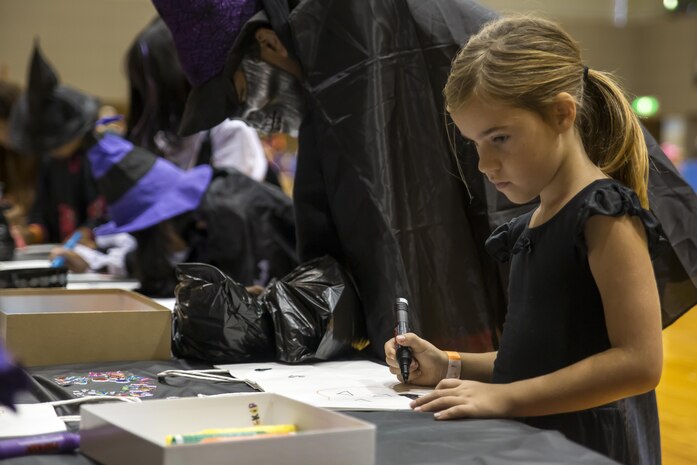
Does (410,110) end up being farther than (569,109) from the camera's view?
Yes

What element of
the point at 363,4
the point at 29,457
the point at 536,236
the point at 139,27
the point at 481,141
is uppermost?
the point at 139,27

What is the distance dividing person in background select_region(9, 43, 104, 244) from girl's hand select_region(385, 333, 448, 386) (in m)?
2.07

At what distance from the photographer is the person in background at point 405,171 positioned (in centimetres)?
161

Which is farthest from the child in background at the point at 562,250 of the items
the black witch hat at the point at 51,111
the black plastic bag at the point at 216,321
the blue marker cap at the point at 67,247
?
the black witch hat at the point at 51,111

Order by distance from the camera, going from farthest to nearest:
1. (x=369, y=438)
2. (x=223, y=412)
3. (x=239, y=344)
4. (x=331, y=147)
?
(x=331, y=147) < (x=239, y=344) < (x=223, y=412) < (x=369, y=438)

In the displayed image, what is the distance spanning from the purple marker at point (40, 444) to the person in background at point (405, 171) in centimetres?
69

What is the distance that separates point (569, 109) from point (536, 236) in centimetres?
18

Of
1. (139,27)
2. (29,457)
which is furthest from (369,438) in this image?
(139,27)

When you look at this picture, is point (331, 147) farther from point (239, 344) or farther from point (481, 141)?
point (481, 141)

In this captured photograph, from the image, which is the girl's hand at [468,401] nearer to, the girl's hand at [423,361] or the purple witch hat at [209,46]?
the girl's hand at [423,361]

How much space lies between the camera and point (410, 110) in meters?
1.67

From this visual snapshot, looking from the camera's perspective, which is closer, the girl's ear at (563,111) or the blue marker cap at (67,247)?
the girl's ear at (563,111)

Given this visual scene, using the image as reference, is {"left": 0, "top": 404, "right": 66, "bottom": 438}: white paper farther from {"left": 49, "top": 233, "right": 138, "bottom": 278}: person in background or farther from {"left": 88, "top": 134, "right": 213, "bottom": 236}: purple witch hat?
{"left": 49, "top": 233, "right": 138, "bottom": 278}: person in background

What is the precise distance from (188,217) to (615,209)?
165cm
